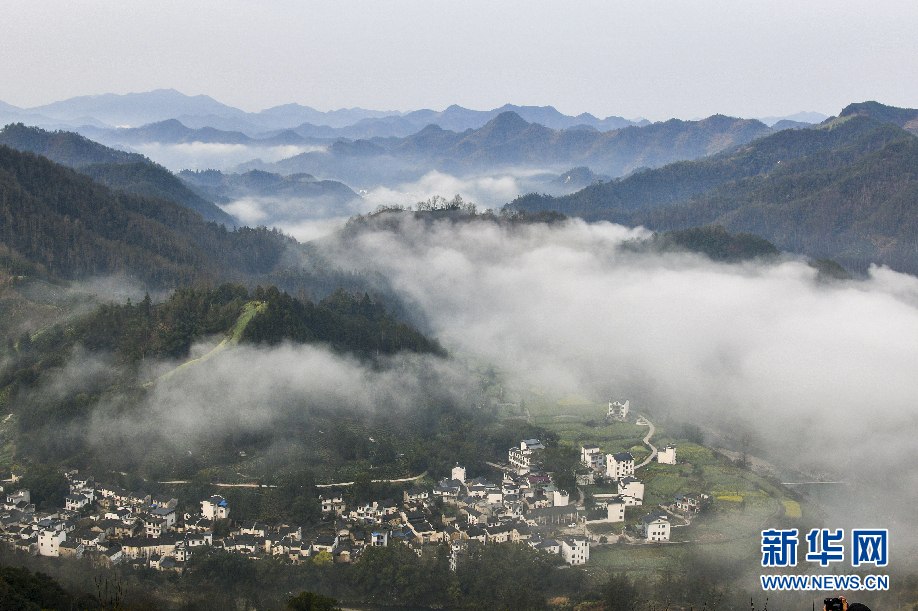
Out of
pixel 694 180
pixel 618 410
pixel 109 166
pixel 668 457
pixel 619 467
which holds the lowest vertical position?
pixel 619 467

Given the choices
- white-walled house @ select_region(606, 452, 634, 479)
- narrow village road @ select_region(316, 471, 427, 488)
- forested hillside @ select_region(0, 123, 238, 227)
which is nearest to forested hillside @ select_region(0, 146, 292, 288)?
forested hillside @ select_region(0, 123, 238, 227)

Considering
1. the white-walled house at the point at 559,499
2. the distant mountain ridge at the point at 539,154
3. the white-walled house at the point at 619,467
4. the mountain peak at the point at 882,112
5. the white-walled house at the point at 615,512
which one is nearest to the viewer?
the white-walled house at the point at 615,512

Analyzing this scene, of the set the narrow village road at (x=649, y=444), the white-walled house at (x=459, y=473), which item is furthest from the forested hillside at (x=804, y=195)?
the white-walled house at (x=459, y=473)

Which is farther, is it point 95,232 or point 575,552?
point 95,232

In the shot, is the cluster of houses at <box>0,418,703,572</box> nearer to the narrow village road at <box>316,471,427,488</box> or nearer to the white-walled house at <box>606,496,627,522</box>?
the white-walled house at <box>606,496,627,522</box>

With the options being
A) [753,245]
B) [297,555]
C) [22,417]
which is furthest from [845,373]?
[22,417]

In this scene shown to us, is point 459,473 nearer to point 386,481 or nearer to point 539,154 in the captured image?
point 386,481

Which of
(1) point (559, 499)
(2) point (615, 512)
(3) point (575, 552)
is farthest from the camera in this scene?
(1) point (559, 499)

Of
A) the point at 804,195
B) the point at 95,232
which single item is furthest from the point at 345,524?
the point at 804,195

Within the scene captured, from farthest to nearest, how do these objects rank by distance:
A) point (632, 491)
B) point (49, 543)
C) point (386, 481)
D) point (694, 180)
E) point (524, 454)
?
point (694, 180) → point (524, 454) → point (632, 491) → point (386, 481) → point (49, 543)

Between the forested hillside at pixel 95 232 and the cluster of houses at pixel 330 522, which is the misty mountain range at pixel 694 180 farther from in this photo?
the cluster of houses at pixel 330 522
